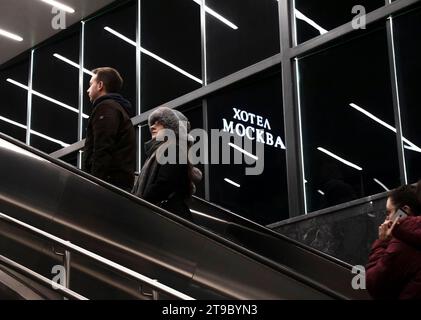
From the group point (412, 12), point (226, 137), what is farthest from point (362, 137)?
point (226, 137)

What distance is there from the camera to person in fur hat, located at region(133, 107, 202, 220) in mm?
6285

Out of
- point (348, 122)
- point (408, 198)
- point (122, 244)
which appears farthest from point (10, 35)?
point (408, 198)

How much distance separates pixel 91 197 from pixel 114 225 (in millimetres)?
342

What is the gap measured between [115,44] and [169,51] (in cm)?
192

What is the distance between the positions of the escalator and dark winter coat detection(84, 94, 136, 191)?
0.36 meters

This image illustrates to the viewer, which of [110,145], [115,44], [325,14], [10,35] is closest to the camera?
[110,145]

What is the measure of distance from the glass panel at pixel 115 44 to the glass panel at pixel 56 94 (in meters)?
0.44

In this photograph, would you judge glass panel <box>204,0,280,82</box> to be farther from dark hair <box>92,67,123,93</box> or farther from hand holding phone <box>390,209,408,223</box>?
hand holding phone <box>390,209,408,223</box>

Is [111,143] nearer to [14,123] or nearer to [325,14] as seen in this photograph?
[325,14]

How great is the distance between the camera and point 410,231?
459 cm

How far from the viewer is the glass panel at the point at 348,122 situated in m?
10.6

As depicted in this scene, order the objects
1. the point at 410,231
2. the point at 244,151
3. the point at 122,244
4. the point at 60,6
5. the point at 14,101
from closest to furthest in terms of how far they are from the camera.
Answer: the point at 410,231
the point at 122,244
the point at 244,151
the point at 60,6
the point at 14,101

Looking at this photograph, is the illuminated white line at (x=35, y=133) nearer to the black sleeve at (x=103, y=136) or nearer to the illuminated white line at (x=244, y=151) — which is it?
the illuminated white line at (x=244, y=151)

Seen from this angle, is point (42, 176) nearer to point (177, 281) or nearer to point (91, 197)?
point (91, 197)
